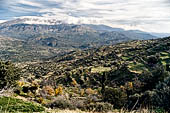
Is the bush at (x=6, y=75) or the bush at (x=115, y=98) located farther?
the bush at (x=115, y=98)

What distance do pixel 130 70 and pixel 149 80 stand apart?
44235 millimetres

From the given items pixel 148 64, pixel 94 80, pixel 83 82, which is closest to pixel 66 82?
pixel 83 82

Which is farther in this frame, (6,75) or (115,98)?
(115,98)

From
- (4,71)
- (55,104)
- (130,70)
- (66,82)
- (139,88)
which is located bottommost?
(66,82)

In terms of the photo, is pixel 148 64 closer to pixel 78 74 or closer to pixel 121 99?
pixel 78 74

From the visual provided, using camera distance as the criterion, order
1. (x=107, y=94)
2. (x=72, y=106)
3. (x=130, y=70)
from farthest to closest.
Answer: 1. (x=130, y=70)
2. (x=107, y=94)
3. (x=72, y=106)

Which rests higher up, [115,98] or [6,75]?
[6,75]

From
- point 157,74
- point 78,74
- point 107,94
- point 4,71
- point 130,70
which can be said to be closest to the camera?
point 4,71

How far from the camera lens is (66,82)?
8931cm

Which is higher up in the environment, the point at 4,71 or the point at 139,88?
the point at 4,71

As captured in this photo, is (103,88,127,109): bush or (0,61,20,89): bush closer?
(0,61,20,89): bush

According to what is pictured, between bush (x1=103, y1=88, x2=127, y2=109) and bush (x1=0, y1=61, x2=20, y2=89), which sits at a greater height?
bush (x1=0, y1=61, x2=20, y2=89)

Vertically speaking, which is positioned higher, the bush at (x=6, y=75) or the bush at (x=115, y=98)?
the bush at (x=6, y=75)

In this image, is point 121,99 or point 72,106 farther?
point 121,99
